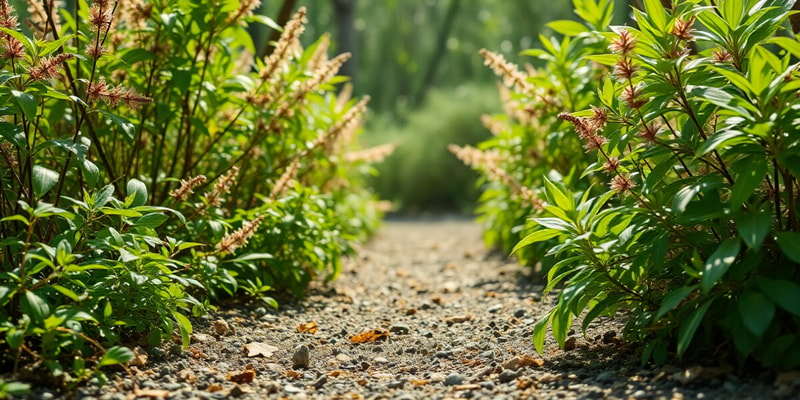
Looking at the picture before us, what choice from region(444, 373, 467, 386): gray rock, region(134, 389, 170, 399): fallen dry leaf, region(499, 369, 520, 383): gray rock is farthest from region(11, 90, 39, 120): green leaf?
region(499, 369, 520, 383): gray rock

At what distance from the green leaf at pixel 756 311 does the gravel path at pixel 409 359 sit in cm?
26

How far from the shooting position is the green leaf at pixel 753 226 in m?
2.29

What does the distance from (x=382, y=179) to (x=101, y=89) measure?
11.5 m

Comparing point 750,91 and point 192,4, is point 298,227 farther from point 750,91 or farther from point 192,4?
point 750,91

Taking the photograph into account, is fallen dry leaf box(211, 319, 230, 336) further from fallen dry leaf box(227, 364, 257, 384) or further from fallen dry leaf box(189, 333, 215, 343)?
fallen dry leaf box(227, 364, 257, 384)

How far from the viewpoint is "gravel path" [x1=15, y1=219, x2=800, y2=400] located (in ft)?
8.79

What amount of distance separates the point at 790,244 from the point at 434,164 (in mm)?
11657

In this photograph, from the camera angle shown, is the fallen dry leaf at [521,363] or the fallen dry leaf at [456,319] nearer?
the fallen dry leaf at [521,363]

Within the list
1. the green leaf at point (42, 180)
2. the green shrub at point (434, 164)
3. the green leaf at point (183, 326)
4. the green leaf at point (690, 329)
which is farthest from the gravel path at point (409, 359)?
the green shrub at point (434, 164)

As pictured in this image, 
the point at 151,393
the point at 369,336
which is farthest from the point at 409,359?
the point at 151,393

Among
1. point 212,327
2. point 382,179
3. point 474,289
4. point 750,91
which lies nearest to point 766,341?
point 750,91

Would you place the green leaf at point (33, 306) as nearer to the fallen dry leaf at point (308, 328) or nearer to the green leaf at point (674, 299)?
the fallen dry leaf at point (308, 328)

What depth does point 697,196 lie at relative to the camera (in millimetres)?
2768

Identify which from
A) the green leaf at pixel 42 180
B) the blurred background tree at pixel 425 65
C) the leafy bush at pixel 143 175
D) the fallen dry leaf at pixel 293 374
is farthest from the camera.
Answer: the blurred background tree at pixel 425 65
